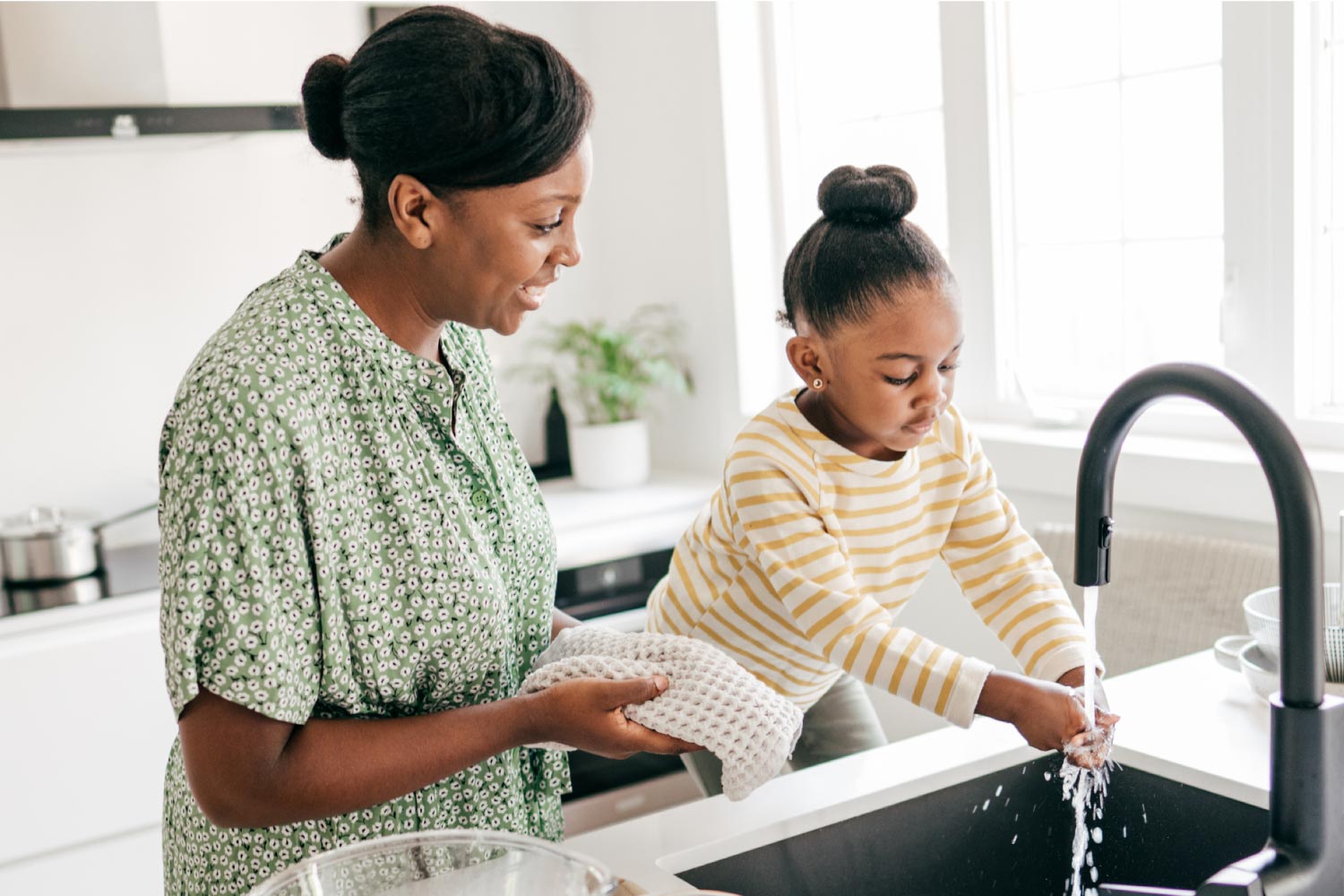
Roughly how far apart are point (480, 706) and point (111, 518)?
1.97m

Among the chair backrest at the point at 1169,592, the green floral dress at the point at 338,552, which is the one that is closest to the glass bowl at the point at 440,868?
the green floral dress at the point at 338,552

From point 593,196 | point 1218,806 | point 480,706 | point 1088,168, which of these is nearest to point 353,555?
point 480,706

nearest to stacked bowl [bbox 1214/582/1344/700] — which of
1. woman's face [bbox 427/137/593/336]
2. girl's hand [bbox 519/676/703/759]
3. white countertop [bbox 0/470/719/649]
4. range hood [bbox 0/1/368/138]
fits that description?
girl's hand [bbox 519/676/703/759]

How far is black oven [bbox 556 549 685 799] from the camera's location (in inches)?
104

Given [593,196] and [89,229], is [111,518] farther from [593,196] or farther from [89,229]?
[593,196]

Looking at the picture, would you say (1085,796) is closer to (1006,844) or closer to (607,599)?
(1006,844)

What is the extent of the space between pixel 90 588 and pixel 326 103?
159 centimetres

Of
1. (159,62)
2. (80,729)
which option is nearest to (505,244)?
(80,729)

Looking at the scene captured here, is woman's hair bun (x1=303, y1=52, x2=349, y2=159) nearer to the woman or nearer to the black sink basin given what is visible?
the woman

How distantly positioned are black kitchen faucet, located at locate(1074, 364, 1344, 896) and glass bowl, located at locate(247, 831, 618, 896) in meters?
0.38

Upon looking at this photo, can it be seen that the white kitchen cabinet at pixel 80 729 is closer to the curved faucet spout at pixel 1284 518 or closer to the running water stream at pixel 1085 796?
the running water stream at pixel 1085 796

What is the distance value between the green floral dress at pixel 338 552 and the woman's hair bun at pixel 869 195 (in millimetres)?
405

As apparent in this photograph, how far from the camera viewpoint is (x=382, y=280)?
106 centimetres

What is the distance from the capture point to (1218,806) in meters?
1.13
